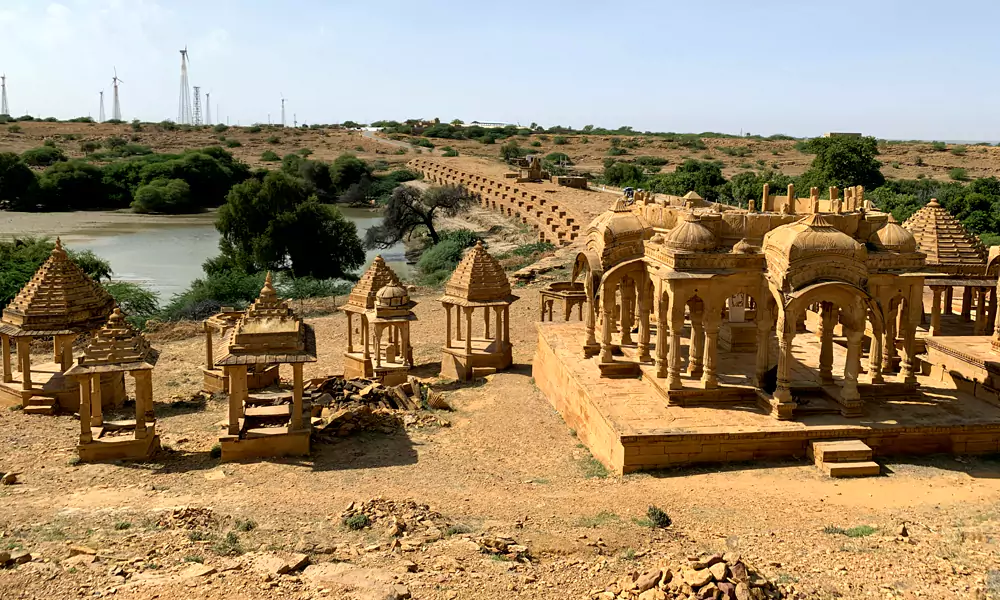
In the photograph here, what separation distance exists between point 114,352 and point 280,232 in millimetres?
22605

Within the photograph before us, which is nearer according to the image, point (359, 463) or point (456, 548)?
point (456, 548)

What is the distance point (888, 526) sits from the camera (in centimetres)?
923

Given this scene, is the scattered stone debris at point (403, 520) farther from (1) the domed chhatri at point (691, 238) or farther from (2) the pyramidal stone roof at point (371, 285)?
(2) the pyramidal stone roof at point (371, 285)

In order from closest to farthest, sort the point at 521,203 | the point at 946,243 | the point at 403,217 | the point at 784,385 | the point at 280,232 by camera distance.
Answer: the point at 784,385 → the point at 946,243 → the point at 280,232 → the point at 403,217 → the point at 521,203

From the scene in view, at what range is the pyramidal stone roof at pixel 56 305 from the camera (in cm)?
1486

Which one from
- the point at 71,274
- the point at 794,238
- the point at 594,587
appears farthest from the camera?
the point at 71,274

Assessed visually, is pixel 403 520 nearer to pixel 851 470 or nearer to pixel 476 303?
pixel 851 470

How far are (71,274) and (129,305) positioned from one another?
421 inches

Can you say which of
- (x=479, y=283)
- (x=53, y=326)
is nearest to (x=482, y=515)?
(x=479, y=283)

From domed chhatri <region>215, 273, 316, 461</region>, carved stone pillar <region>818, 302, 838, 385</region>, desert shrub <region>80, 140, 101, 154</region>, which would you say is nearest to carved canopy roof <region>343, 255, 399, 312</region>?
domed chhatri <region>215, 273, 316, 461</region>

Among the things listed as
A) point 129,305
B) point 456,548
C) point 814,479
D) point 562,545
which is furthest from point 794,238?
point 129,305

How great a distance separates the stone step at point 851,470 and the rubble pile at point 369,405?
6.37m

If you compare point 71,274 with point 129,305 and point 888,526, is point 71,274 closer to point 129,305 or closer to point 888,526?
point 129,305

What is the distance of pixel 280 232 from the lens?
3475 cm
